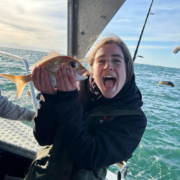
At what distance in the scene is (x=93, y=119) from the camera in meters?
1.44

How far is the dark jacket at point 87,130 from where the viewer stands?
3.77 feet

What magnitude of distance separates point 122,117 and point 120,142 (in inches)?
8.3

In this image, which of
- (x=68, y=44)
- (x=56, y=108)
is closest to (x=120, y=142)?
(x=56, y=108)

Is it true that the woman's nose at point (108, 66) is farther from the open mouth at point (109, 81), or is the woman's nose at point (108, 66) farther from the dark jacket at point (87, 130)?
the dark jacket at point (87, 130)

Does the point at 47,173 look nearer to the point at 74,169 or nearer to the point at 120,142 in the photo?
the point at 74,169

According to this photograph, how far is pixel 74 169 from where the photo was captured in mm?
1290

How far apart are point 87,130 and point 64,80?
45 centimetres

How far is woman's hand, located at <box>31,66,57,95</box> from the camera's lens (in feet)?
4.38

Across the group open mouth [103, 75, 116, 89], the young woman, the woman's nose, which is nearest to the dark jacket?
the young woman

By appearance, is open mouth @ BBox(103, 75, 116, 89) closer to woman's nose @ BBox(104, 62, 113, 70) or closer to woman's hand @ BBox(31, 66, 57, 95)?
woman's nose @ BBox(104, 62, 113, 70)

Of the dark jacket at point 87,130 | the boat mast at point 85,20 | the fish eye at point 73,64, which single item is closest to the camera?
the dark jacket at point 87,130

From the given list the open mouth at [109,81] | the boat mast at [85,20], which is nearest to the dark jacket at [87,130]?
the open mouth at [109,81]

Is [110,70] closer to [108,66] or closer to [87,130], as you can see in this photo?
[108,66]

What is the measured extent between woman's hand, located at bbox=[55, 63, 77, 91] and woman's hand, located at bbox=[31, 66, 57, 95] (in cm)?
10
